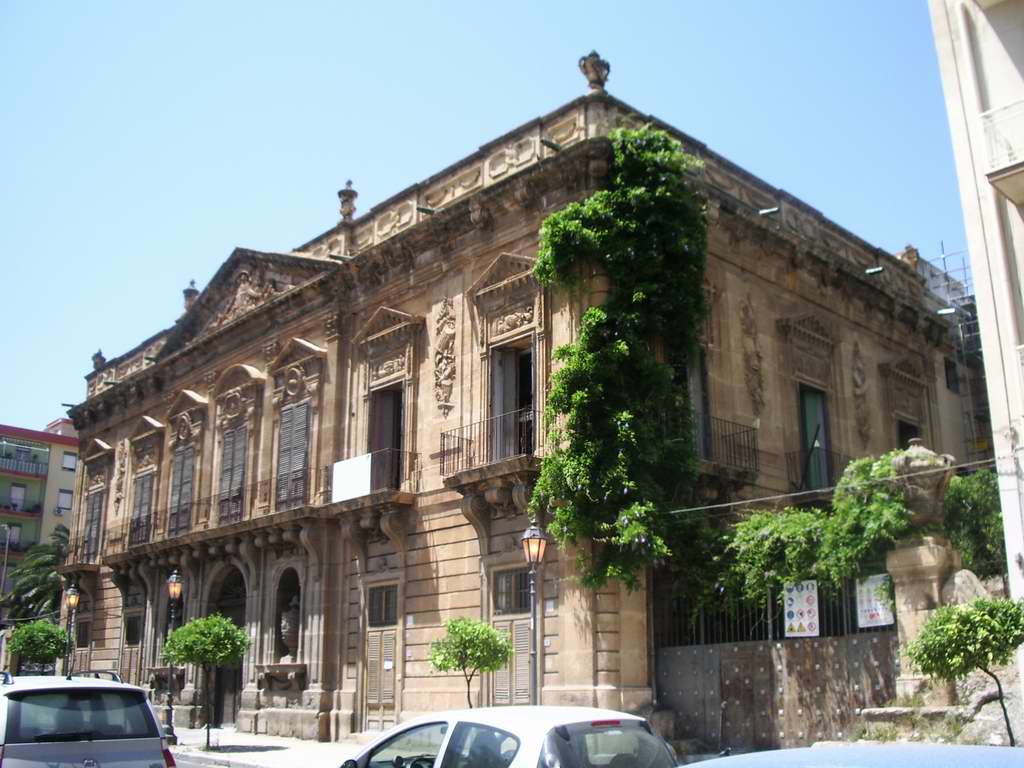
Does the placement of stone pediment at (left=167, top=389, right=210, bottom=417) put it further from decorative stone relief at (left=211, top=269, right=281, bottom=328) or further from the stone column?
the stone column

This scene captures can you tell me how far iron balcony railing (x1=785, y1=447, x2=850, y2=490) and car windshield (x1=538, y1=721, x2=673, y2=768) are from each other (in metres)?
14.8

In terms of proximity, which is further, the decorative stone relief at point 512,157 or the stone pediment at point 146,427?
the stone pediment at point 146,427

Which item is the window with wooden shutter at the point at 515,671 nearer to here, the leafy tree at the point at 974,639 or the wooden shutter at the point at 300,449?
the wooden shutter at the point at 300,449

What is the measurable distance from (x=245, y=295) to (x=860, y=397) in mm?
15448

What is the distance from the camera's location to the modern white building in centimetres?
1359

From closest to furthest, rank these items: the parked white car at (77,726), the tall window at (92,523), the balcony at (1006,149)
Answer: the parked white car at (77,726), the balcony at (1006,149), the tall window at (92,523)

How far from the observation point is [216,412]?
2819 centimetres

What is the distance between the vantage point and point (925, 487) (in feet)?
48.1

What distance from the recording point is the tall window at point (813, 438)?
850 inches

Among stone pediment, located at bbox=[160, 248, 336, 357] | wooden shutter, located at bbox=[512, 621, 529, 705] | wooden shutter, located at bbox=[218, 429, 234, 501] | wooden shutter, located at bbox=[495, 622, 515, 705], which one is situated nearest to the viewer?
wooden shutter, located at bbox=[512, 621, 529, 705]

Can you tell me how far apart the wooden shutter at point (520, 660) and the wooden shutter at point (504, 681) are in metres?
0.09

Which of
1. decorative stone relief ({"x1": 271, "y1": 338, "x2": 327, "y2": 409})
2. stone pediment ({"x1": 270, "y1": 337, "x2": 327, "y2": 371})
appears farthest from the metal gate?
stone pediment ({"x1": 270, "y1": 337, "x2": 327, "y2": 371})

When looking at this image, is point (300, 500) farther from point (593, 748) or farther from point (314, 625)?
point (593, 748)

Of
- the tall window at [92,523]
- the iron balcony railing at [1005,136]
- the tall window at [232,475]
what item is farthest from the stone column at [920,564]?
the tall window at [92,523]
